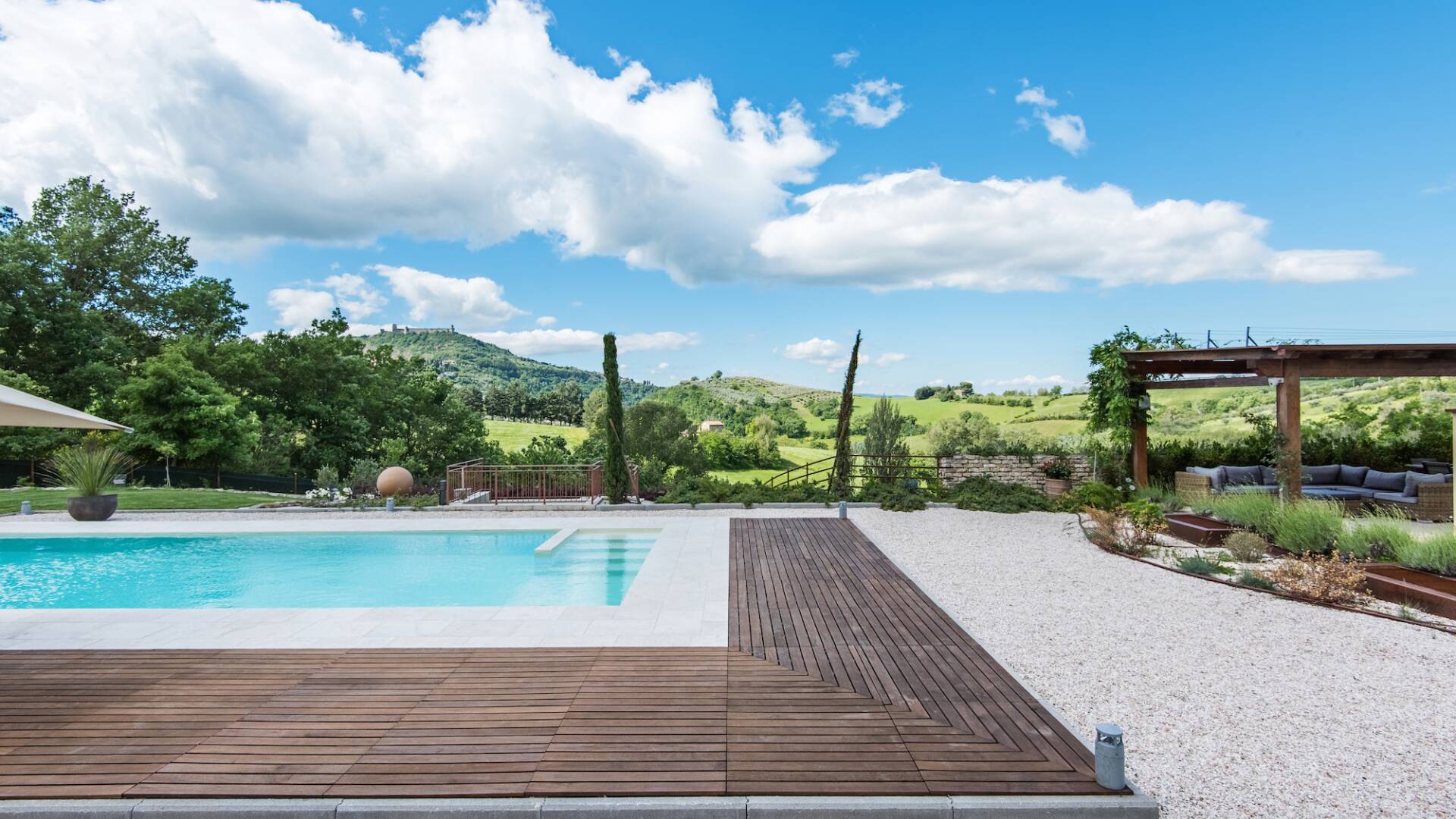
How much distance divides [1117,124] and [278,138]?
54.9ft

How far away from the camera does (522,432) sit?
46.2m

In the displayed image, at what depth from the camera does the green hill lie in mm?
54906

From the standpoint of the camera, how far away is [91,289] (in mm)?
21734

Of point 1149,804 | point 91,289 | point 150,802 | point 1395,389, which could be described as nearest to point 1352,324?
point 1395,389

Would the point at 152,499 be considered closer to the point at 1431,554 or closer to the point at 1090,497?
the point at 1090,497

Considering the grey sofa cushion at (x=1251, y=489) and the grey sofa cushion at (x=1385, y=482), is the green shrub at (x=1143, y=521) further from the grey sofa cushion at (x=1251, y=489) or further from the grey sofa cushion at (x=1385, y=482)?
the grey sofa cushion at (x=1385, y=482)

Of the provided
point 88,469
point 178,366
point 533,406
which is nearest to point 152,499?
point 88,469

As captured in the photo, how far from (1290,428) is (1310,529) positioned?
3400 millimetres

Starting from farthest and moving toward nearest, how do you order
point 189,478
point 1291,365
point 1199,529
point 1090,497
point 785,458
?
point 785,458, point 189,478, point 1090,497, point 1291,365, point 1199,529

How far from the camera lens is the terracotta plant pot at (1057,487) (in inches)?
471

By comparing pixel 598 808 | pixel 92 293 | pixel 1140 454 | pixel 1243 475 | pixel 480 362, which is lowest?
pixel 598 808

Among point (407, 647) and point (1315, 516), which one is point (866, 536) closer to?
point (1315, 516)

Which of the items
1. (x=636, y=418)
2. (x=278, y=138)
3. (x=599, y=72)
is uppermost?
(x=599, y=72)

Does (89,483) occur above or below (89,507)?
above
